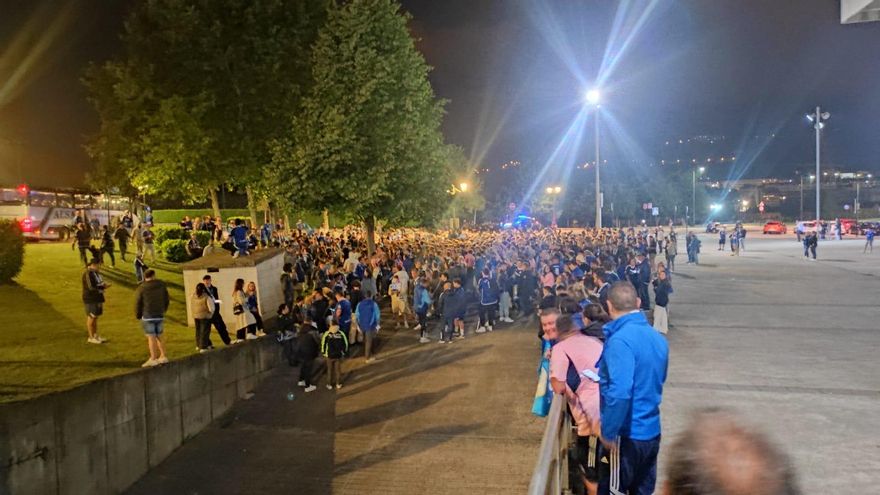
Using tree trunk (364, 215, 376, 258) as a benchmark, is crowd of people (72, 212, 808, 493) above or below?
below

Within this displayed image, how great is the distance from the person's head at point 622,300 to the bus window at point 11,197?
1548 inches

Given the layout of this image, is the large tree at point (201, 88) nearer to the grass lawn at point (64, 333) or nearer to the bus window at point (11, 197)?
the grass lawn at point (64, 333)

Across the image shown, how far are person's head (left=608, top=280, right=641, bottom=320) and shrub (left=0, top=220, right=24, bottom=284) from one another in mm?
17344

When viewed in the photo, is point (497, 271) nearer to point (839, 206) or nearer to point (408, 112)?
point (408, 112)

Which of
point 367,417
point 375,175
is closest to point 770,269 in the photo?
point 375,175

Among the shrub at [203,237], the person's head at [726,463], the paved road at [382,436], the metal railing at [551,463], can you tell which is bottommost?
the paved road at [382,436]

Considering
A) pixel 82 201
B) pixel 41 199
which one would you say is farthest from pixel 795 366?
pixel 82 201

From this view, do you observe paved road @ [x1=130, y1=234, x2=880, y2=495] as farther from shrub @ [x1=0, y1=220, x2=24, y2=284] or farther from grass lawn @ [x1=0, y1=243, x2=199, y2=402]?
shrub @ [x1=0, y1=220, x2=24, y2=284]

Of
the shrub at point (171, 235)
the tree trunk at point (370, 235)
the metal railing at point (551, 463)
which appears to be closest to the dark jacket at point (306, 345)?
the metal railing at point (551, 463)

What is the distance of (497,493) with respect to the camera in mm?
7859

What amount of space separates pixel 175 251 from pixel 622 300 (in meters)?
21.4

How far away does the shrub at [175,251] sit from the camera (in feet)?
73.8

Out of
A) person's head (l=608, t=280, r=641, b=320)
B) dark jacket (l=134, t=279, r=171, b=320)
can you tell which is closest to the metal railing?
person's head (l=608, t=280, r=641, b=320)

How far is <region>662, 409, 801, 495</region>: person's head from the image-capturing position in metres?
5.97
